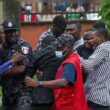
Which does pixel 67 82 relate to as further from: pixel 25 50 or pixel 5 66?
pixel 25 50

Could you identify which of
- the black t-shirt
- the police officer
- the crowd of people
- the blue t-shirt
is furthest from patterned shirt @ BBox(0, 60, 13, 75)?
the black t-shirt

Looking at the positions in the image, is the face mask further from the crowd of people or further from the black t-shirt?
the black t-shirt

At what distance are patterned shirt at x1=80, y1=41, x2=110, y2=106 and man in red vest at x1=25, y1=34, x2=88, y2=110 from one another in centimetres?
17

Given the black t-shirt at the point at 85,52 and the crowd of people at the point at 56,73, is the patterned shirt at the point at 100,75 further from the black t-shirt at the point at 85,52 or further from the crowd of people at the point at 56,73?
the black t-shirt at the point at 85,52

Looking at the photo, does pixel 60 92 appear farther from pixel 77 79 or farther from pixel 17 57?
pixel 17 57

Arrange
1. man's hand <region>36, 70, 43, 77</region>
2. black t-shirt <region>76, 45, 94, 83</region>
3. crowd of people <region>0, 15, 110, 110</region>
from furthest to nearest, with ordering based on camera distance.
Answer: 1. black t-shirt <region>76, 45, 94, 83</region>
2. man's hand <region>36, 70, 43, 77</region>
3. crowd of people <region>0, 15, 110, 110</region>

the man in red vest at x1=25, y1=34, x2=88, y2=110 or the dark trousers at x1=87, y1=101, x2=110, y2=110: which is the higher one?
the man in red vest at x1=25, y1=34, x2=88, y2=110

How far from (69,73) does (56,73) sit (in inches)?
24.6

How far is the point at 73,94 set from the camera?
21.6ft

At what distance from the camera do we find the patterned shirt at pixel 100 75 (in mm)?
6762

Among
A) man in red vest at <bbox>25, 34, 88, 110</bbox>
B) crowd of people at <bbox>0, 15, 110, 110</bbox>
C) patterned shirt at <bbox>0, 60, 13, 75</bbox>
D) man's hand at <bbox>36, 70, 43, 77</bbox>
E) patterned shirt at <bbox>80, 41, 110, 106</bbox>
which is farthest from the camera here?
man's hand at <bbox>36, 70, 43, 77</bbox>

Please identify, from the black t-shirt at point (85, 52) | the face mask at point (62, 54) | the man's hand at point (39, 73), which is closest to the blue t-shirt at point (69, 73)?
the face mask at point (62, 54)

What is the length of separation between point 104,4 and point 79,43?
5.19 metres

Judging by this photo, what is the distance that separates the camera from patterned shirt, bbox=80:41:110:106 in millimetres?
6762
